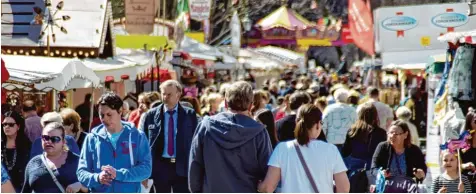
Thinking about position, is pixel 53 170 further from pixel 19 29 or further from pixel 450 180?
pixel 19 29

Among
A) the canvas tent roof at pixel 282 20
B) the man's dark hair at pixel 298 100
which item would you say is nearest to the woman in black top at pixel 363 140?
the man's dark hair at pixel 298 100

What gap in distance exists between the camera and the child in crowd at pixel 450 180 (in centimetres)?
895

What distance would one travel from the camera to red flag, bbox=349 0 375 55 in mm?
22844

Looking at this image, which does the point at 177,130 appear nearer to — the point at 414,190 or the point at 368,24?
the point at 414,190

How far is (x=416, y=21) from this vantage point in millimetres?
17906

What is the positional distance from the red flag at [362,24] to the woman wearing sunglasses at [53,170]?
606 inches

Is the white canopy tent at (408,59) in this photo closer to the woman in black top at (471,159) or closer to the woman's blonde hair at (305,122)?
the woman in black top at (471,159)

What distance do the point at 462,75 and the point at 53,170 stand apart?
239 inches

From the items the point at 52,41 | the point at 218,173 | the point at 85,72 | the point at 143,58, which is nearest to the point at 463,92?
the point at 85,72

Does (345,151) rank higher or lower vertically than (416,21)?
lower

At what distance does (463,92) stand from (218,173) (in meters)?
5.85

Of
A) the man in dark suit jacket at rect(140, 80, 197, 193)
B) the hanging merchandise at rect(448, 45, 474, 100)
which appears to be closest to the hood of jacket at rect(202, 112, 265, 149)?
the man in dark suit jacket at rect(140, 80, 197, 193)

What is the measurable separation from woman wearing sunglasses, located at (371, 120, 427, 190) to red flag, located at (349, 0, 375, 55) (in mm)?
13241

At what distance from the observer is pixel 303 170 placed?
6.73 meters
